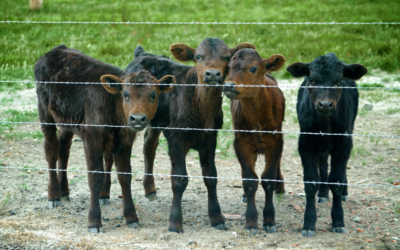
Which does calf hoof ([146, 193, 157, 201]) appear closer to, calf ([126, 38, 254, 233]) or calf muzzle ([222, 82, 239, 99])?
calf ([126, 38, 254, 233])

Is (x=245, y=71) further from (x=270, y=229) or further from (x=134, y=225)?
(x=134, y=225)

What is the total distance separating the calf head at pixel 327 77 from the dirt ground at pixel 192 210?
3.58ft

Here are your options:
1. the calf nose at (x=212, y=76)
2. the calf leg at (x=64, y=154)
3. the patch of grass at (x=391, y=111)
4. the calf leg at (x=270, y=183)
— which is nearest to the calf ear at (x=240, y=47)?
the calf nose at (x=212, y=76)

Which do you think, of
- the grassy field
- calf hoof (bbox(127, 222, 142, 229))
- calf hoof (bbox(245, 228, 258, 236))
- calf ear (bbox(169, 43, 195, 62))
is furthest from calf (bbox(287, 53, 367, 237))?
the grassy field

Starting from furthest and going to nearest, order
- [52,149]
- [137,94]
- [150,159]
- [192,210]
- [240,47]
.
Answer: [150,159] < [52,149] < [192,210] < [240,47] < [137,94]

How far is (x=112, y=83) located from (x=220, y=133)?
4692 mm

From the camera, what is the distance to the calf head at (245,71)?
502 cm

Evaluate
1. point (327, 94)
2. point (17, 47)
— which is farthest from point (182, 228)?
point (17, 47)

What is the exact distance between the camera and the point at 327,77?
4949 millimetres

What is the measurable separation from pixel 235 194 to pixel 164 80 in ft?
7.50

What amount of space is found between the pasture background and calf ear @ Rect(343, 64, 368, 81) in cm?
181

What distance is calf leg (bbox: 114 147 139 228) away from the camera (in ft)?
17.9

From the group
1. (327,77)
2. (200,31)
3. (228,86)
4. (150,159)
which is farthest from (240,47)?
(200,31)

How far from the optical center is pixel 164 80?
5.41 metres
